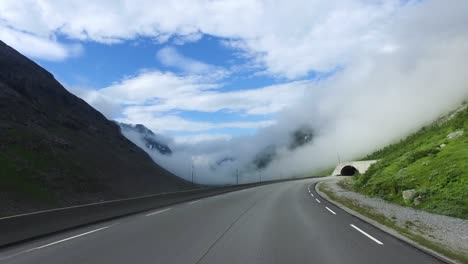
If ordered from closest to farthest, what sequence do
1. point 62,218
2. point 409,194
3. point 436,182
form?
1. point 62,218
2. point 436,182
3. point 409,194

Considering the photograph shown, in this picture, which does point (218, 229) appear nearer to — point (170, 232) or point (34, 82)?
point (170, 232)

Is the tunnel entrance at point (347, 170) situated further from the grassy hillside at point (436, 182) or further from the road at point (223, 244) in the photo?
the road at point (223, 244)

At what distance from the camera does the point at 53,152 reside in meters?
72.1

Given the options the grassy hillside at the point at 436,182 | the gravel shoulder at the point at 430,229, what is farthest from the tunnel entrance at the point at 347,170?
the gravel shoulder at the point at 430,229

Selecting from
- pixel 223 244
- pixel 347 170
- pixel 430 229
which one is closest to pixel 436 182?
pixel 430 229

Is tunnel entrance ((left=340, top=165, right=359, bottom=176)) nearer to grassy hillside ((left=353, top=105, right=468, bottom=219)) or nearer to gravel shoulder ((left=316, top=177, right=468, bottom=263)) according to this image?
grassy hillside ((left=353, top=105, right=468, bottom=219))

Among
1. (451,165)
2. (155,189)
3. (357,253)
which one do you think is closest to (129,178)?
(155,189)

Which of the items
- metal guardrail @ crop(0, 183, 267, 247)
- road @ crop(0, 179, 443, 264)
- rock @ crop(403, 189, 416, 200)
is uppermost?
rock @ crop(403, 189, 416, 200)

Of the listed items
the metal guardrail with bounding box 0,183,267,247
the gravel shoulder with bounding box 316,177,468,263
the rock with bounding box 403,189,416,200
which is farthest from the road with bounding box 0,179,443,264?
the rock with bounding box 403,189,416,200

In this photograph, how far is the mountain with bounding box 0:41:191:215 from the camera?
59.1 m

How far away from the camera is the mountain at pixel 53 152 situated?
59125mm

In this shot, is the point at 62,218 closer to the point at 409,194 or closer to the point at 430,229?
the point at 430,229

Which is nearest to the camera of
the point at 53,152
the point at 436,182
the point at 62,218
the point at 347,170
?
the point at 62,218

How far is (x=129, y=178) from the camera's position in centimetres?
8719
